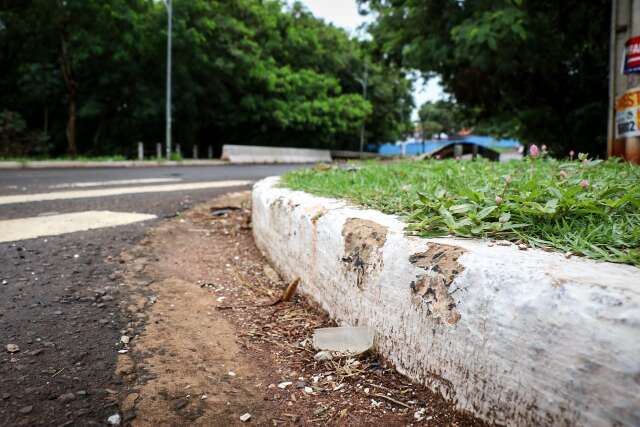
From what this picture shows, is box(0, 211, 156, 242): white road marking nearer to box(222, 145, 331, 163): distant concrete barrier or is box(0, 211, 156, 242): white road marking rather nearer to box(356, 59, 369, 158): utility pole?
box(222, 145, 331, 163): distant concrete barrier

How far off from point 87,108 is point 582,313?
2388cm

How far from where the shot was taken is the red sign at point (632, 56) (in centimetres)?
399

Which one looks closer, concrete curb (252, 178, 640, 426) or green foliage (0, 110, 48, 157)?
concrete curb (252, 178, 640, 426)

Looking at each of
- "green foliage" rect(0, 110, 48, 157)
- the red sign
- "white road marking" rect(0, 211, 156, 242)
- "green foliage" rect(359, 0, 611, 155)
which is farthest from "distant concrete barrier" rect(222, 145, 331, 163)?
the red sign

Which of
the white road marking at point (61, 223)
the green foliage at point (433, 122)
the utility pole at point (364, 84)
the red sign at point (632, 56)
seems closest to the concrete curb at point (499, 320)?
the white road marking at point (61, 223)

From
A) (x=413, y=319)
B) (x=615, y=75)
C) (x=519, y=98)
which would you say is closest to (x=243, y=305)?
(x=413, y=319)

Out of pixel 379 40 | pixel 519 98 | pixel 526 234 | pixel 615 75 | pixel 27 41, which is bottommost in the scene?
pixel 526 234

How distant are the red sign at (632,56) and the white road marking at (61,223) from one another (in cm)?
445

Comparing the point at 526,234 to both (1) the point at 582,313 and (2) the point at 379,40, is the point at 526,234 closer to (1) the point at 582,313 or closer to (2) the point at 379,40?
(1) the point at 582,313

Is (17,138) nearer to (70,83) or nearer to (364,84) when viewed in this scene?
(70,83)

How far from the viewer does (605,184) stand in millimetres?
2064

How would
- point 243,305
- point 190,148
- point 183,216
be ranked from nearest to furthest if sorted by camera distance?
point 243,305, point 183,216, point 190,148

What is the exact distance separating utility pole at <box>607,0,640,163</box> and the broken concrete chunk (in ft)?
10.9

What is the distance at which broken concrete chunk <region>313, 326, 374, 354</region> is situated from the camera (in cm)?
186
